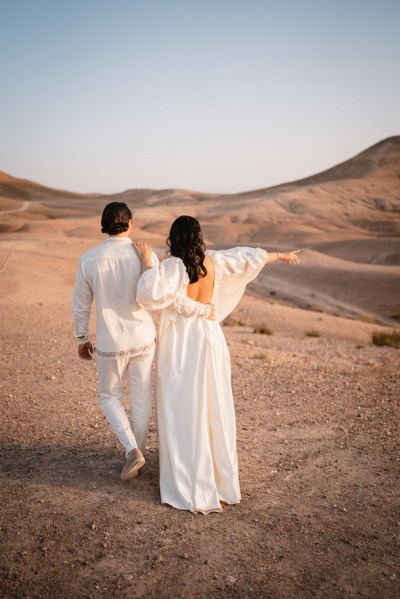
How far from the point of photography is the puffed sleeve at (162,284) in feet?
12.7

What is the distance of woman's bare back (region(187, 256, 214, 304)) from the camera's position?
418cm

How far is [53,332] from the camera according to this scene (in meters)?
10.8

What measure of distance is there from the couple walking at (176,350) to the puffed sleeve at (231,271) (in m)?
0.03

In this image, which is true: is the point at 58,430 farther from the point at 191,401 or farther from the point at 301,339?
the point at 301,339

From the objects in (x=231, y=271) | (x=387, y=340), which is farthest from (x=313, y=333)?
(x=231, y=271)

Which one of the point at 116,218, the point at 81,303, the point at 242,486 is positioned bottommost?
the point at 242,486

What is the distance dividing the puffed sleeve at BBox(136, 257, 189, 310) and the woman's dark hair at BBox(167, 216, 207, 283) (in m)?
0.05

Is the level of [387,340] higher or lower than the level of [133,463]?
lower

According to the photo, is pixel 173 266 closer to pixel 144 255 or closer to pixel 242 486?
pixel 144 255

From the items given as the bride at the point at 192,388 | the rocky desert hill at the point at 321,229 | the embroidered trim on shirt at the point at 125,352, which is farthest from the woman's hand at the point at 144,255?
the rocky desert hill at the point at 321,229

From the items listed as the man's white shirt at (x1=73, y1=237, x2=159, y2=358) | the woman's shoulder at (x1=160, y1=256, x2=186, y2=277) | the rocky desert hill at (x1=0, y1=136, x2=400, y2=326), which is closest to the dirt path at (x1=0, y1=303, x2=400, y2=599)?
the man's white shirt at (x1=73, y1=237, x2=159, y2=358)

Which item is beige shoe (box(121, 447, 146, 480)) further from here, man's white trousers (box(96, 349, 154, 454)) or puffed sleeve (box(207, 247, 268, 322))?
puffed sleeve (box(207, 247, 268, 322))

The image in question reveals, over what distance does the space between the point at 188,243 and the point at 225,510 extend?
7.02 feet

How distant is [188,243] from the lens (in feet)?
13.1
